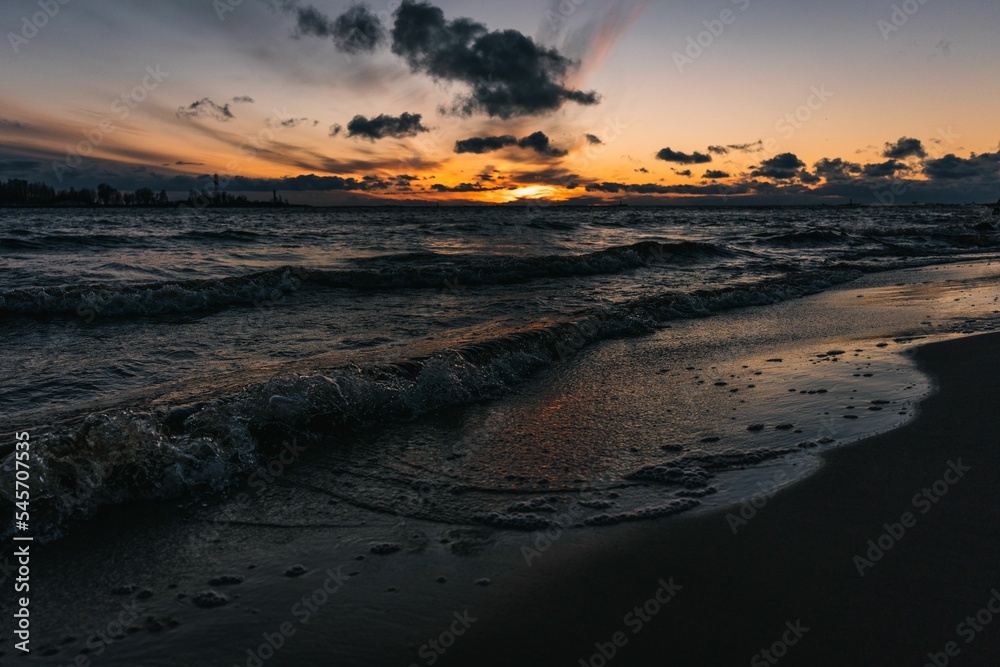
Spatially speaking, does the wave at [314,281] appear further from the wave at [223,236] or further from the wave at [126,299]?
the wave at [223,236]

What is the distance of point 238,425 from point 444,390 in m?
2.11

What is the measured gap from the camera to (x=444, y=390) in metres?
6.33

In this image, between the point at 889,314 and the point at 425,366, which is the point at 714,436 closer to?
the point at 425,366

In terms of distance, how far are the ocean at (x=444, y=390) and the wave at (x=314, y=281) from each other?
79mm

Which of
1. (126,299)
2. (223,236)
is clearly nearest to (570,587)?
(126,299)

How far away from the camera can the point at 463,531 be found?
3592 mm

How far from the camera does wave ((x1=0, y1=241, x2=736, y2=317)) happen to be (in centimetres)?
1105

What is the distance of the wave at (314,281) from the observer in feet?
36.3

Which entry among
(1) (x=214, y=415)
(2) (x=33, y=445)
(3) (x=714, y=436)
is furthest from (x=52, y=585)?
(3) (x=714, y=436)

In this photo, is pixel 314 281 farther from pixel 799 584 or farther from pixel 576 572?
pixel 799 584

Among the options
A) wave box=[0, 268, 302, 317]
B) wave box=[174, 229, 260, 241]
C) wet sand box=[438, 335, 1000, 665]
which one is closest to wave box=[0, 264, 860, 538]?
wet sand box=[438, 335, 1000, 665]

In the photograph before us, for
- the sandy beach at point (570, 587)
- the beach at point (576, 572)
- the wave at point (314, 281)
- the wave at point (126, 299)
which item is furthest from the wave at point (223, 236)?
the sandy beach at point (570, 587)

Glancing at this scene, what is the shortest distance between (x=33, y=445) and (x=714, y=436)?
522 centimetres

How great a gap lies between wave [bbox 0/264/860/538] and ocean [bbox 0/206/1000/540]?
2 cm
